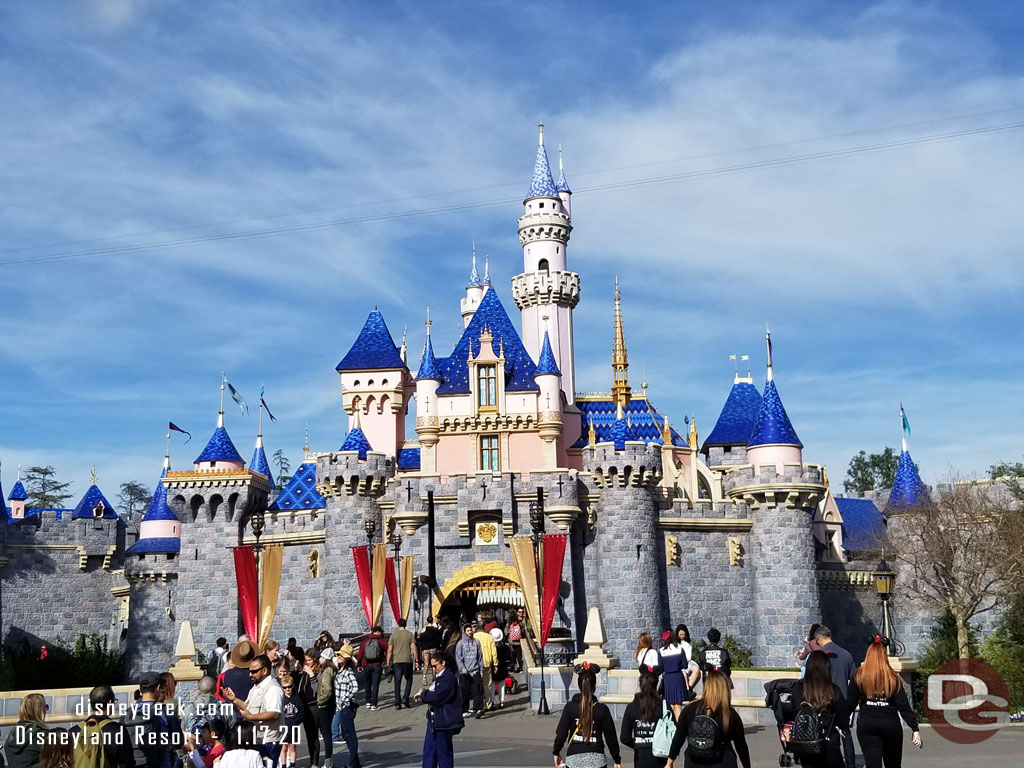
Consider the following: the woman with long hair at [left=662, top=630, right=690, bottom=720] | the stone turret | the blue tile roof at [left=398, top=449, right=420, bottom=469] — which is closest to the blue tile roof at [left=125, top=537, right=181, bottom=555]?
the blue tile roof at [left=398, top=449, right=420, bottom=469]

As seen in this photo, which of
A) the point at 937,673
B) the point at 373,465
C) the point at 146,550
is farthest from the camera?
the point at 146,550

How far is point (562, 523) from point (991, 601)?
13.9 metres

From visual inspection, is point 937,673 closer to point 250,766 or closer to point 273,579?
point 250,766

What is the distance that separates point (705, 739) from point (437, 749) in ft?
12.3

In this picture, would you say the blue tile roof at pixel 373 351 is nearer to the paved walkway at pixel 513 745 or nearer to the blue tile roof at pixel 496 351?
the blue tile roof at pixel 496 351

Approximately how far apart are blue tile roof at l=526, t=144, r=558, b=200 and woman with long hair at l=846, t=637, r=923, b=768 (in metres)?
34.2

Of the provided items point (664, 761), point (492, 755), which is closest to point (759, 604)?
point (492, 755)

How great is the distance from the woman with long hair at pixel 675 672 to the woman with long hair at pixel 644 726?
3.99m

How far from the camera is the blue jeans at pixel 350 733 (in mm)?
12742

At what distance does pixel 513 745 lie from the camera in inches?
597

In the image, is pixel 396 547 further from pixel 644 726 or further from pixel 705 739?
pixel 705 739

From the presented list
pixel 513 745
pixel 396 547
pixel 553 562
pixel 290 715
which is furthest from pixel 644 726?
pixel 396 547

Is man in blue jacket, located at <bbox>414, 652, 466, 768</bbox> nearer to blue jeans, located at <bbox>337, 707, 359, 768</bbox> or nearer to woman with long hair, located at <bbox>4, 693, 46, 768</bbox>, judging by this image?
blue jeans, located at <bbox>337, 707, 359, 768</bbox>

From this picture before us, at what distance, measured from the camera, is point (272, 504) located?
40188 millimetres
